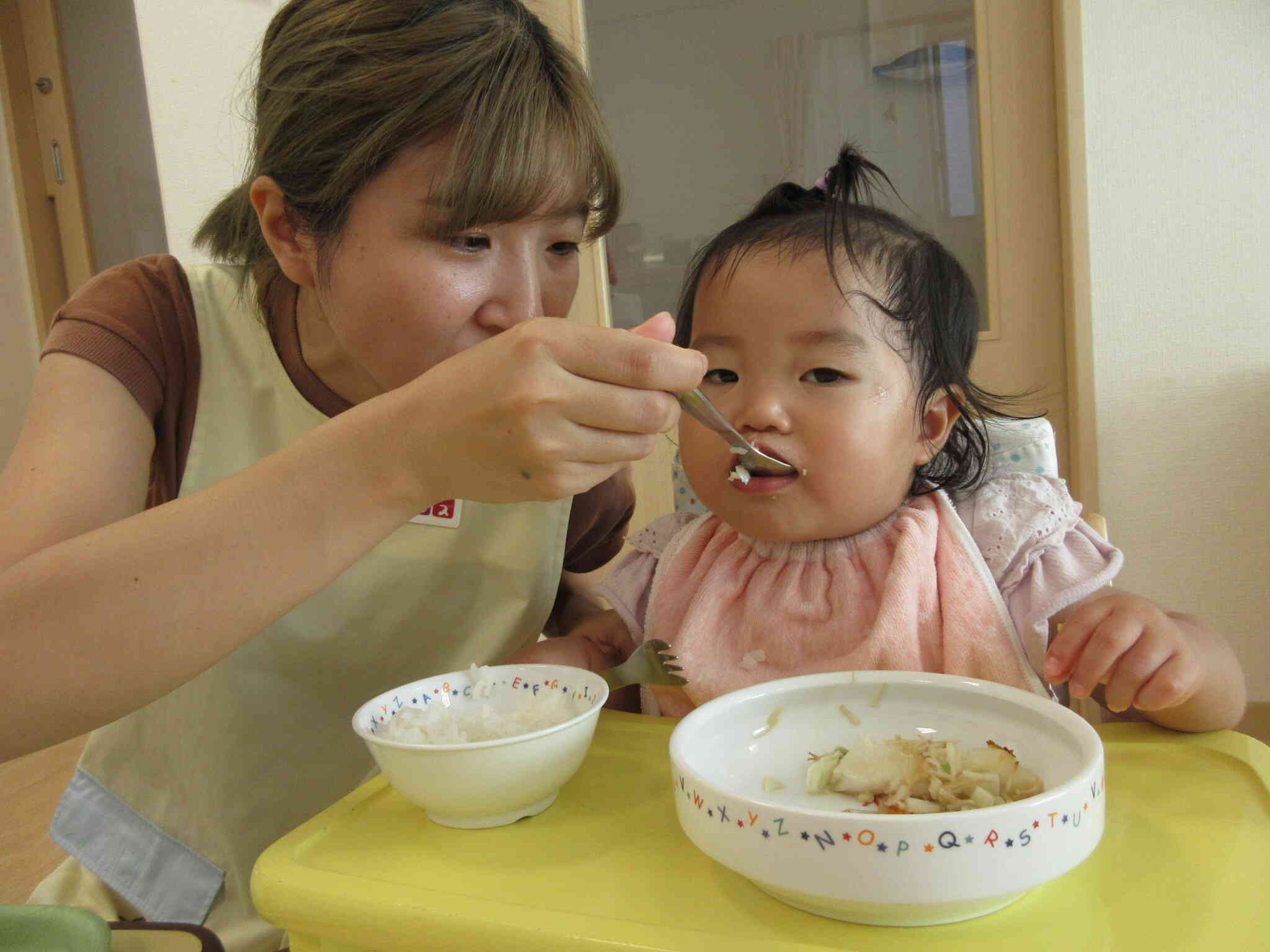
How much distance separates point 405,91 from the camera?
88 cm

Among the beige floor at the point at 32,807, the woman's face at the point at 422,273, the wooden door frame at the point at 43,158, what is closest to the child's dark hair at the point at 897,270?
the woman's face at the point at 422,273

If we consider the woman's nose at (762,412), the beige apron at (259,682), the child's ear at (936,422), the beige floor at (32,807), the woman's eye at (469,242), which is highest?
the woman's eye at (469,242)

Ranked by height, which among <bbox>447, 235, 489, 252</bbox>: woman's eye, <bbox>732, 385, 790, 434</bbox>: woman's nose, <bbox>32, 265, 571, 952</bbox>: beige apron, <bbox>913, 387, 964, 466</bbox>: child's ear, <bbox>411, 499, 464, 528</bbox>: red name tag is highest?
<bbox>447, 235, 489, 252</bbox>: woman's eye

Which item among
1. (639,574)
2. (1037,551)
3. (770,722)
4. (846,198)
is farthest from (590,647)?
(846,198)

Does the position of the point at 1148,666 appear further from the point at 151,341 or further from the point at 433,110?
the point at 151,341

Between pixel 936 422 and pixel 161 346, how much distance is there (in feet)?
2.80

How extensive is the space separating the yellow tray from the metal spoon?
0.28 meters

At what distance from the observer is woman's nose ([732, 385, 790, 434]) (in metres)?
0.91

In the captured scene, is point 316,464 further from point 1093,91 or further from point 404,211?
point 1093,91

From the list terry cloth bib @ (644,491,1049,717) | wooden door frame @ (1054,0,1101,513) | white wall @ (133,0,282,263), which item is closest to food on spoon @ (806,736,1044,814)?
terry cloth bib @ (644,491,1049,717)

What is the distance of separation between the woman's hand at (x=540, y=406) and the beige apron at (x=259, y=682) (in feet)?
1.58

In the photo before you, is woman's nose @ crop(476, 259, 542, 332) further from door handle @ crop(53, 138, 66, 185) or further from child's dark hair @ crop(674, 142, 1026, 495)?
door handle @ crop(53, 138, 66, 185)

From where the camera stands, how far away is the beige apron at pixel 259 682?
3.59 feet

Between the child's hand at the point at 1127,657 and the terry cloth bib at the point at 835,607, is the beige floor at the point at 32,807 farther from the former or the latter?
the child's hand at the point at 1127,657
